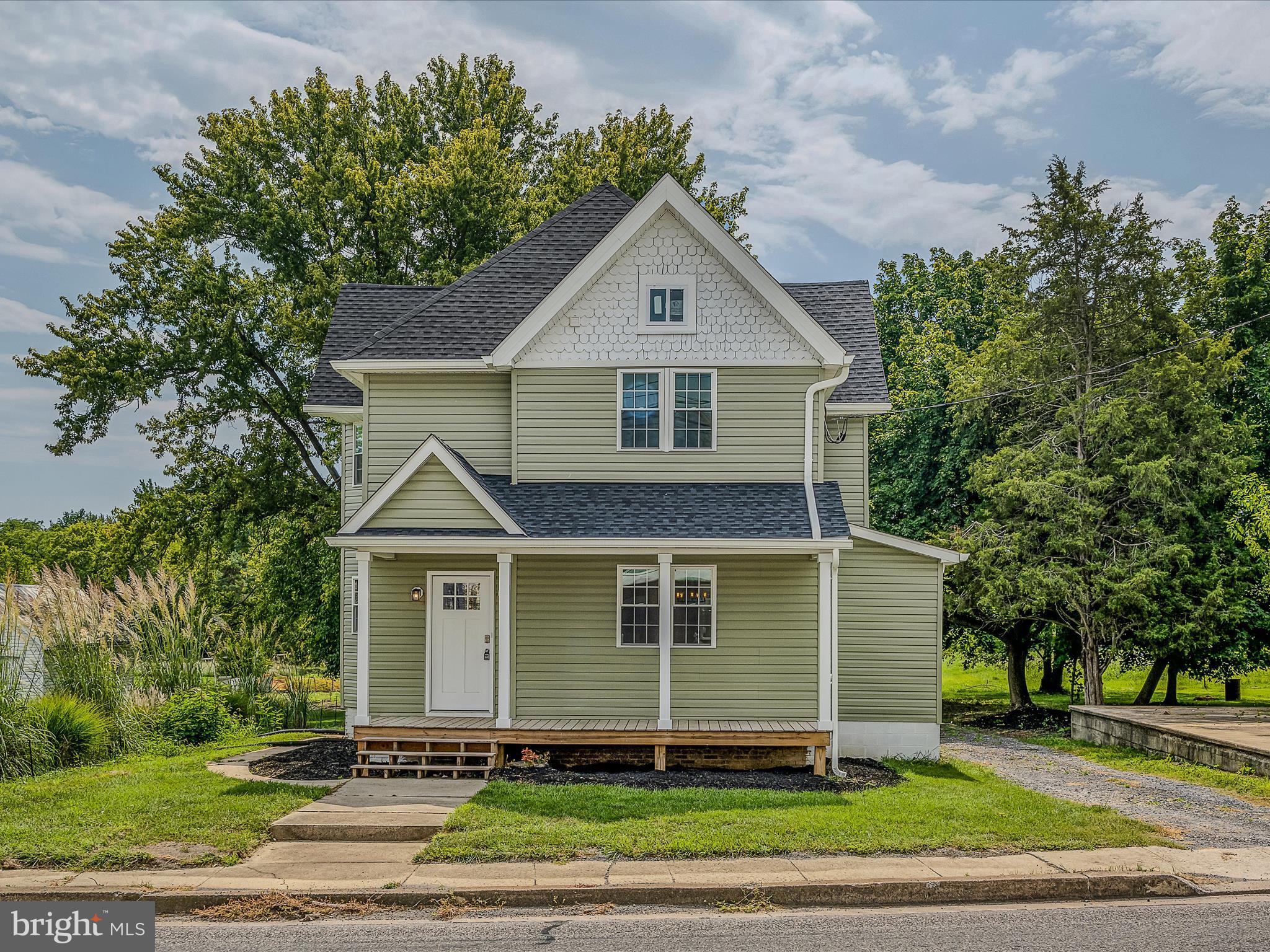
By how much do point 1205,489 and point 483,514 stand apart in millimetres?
15473

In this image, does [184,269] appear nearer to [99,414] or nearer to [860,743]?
[99,414]

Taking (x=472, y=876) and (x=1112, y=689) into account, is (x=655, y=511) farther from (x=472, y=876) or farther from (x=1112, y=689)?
(x=1112, y=689)

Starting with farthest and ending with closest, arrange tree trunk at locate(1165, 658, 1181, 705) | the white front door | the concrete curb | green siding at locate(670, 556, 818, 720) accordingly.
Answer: tree trunk at locate(1165, 658, 1181, 705), the white front door, green siding at locate(670, 556, 818, 720), the concrete curb

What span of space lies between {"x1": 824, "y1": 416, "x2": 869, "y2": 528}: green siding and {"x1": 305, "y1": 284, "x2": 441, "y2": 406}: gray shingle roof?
307 inches

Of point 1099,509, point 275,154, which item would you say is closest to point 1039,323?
Result: point 1099,509

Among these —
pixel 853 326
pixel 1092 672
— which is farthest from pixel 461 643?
pixel 1092 672

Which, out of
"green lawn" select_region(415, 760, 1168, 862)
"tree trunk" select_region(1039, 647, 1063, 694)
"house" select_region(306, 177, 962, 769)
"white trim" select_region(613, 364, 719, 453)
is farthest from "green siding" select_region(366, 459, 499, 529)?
"tree trunk" select_region(1039, 647, 1063, 694)

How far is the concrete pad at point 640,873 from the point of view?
24.2 ft

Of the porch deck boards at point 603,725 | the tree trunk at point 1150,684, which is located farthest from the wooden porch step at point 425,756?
the tree trunk at point 1150,684

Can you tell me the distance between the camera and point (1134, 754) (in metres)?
15.6

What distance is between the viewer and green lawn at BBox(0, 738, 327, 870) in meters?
8.21

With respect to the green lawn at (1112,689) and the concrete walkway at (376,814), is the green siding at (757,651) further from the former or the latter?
the green lawn at (1112,689)

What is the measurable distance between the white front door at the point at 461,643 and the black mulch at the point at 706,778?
194cm

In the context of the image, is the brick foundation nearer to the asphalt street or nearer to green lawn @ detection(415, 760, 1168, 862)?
green lawn @ detection(415, 760, 1168, 862)
